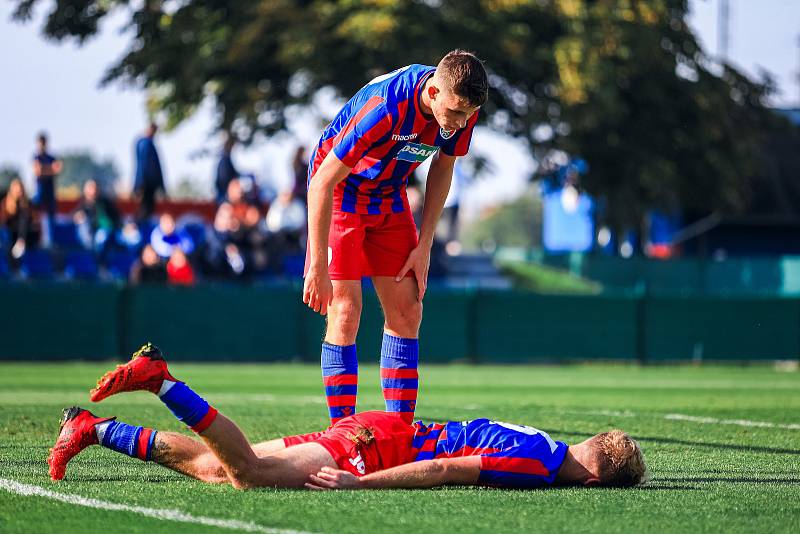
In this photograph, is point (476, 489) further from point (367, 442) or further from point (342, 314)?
point (342, 314)

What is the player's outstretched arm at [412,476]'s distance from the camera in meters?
5.89

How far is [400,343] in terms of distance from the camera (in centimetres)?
734

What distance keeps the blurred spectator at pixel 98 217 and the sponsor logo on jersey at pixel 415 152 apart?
1628 centimetres

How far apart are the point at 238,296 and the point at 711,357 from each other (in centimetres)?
813

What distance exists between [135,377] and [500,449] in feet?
5.78

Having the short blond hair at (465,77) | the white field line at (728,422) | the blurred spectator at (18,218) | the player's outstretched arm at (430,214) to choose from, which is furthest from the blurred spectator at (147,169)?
the short blond hair at (465,77)

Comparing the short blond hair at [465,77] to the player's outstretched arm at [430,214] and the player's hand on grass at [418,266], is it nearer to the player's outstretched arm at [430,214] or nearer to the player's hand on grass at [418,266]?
the player's outstretched arm at [430,214]

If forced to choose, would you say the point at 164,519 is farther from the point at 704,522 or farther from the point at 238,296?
the point at 238,296

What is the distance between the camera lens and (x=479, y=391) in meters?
14.8

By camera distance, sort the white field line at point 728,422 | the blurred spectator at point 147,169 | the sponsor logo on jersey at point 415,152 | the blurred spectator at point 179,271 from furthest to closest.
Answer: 1. the blurred spectator at point 179,271
2. the blurred spectator at point 147,169
3. the white field line at point 728,422
4. the sponsor logo on jersey at point 415,152

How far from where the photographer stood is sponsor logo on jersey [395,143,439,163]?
22.8ft

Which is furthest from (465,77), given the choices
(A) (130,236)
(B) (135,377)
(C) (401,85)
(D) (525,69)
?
(D) (525,69)

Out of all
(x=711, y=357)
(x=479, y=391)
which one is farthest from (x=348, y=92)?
(x=479, y=391)

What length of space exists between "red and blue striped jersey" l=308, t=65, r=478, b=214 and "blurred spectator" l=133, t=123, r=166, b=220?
1452 cm
